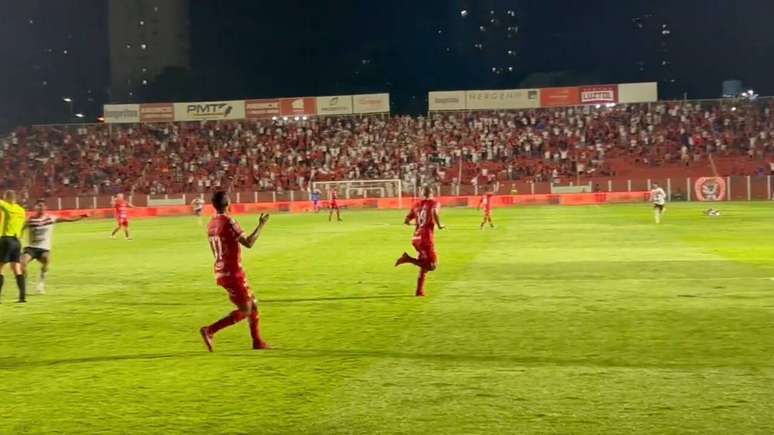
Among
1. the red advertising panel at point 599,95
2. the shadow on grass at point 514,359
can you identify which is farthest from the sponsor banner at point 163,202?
the shadow on grass at point 514,359

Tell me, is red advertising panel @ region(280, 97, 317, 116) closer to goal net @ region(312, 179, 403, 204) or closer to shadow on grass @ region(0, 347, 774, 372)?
goal net @ region(312, 179, 403, 204)

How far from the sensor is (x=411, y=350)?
9695 mm

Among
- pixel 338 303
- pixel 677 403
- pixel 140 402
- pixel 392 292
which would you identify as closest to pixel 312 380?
pixel 140 402

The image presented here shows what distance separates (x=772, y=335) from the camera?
10062 millimetres

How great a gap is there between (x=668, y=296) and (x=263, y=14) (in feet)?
265

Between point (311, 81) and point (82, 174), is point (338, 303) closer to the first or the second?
point (82, 174)

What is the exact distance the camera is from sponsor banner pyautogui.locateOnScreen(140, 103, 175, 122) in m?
73.1

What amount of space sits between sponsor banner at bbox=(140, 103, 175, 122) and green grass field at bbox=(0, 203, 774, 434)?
179 ft

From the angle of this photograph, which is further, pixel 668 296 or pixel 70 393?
pixel 668 296

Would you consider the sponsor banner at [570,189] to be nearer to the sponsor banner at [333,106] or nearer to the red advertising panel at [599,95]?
the red advertising panel at [599,95]

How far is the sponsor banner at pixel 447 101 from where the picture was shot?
234 feet

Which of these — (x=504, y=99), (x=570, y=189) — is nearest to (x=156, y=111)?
(x=504, y=99)

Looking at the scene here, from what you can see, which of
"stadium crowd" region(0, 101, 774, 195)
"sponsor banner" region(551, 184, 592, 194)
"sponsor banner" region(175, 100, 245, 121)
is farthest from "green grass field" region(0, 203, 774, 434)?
"sponsor banner" region(175, 100, 245, 121)

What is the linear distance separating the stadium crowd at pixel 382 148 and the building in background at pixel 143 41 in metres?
8.29
